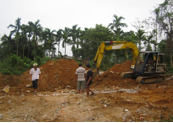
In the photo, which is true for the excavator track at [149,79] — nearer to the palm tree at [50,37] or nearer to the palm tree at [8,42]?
the palm tree at [50,37]

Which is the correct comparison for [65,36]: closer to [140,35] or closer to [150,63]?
[140,35]

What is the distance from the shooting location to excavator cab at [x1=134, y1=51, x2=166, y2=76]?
10531 millimetres

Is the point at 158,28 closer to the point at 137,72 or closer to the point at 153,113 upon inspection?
the point at 137,72

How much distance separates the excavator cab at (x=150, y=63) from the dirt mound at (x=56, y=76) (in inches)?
185

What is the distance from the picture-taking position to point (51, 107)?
5.42 m

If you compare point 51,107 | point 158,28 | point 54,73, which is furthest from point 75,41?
point 51,107

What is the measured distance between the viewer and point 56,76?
11.3 m

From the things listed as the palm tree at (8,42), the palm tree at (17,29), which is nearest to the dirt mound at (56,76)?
the palm tree at (17,29)

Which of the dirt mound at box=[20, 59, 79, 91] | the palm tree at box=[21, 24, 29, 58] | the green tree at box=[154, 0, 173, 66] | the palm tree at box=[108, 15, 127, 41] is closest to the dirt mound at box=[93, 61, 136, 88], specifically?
the dirt mound at box=[20, 59, 79, 91]

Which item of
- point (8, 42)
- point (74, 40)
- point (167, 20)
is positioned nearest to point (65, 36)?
point (74, 40)

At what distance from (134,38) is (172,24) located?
24.8 ft

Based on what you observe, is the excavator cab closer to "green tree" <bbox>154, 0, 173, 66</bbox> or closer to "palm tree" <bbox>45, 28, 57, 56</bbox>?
"green tree" <bbox>154, 0, 173, 66</bbox>

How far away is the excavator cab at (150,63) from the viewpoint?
10531 mm

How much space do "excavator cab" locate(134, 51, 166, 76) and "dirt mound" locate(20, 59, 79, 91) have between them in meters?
4.71
